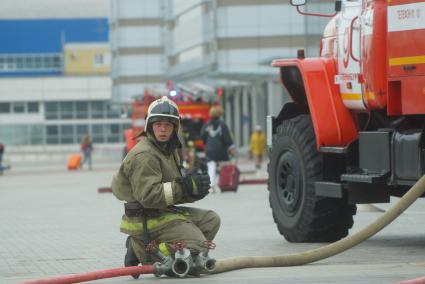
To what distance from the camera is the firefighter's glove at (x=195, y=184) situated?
32.0 ft

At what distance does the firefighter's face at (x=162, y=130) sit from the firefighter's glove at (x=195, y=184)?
1.27 feet

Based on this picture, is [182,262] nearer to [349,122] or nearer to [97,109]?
[349,122]

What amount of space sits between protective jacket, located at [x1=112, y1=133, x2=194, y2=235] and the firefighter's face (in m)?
0.07

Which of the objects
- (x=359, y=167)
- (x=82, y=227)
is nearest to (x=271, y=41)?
(x=82, y=227)

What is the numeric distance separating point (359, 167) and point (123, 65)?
312 feet

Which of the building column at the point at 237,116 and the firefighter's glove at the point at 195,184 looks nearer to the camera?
the firefighter's glove at the point at 195,184

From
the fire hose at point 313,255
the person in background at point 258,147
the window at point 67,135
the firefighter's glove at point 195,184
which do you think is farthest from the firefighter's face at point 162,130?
the window at point 67,135

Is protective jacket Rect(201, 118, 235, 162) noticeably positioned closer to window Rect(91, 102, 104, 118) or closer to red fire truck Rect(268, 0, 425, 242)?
red fire truck Rect(268, 0, 425, 242)

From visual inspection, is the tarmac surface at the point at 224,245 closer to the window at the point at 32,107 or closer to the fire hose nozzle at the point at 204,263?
the fire hose nozzle at the point at 204,263

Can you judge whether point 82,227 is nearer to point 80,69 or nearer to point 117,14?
point 117,14

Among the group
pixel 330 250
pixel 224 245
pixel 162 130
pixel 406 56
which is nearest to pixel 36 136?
pixel 224 245

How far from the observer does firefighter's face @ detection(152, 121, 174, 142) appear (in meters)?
10.0

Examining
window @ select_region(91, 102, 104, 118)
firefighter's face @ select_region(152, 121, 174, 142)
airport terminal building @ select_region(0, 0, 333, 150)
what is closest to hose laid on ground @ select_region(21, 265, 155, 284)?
firefighter's face @ select_region(152, 121, 174, 142)

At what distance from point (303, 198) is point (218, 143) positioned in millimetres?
11952
